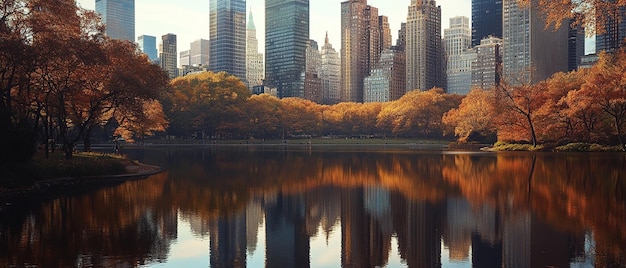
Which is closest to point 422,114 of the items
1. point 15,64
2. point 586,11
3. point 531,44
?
point 531,44

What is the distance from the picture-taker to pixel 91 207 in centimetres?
2025

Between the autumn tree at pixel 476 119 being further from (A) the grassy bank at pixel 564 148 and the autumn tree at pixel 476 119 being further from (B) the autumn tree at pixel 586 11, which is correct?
(B) the autumn tree at pixel 586 11

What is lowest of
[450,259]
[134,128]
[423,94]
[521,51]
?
[450,259]

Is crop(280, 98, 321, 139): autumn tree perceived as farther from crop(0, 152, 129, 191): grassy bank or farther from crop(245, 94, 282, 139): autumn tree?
crop(0, 152, 129, 191): grassy bank

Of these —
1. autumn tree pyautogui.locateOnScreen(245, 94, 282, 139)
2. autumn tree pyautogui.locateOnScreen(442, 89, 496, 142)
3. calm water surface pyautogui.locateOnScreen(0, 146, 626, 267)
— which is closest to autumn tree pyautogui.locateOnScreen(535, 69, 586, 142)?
autumn tree pyautogui.locateOnScreen(442, 89, 496, 142)

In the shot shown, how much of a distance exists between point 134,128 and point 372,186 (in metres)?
33.5

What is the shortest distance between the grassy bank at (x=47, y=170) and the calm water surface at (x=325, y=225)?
226cm

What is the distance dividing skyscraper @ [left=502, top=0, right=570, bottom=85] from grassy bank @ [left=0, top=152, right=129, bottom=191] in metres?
131

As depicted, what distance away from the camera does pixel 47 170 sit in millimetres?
28766

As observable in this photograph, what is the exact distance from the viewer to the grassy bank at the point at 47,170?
24109 mm

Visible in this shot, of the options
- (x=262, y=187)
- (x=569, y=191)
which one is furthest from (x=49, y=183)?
(x=569, y=191)

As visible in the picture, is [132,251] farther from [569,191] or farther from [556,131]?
[556,131]

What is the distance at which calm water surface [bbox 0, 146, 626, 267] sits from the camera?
12.8 m

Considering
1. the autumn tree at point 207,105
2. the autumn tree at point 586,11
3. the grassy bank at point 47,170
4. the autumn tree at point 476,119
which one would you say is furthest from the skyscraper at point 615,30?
the autumn tree at point 207,105
